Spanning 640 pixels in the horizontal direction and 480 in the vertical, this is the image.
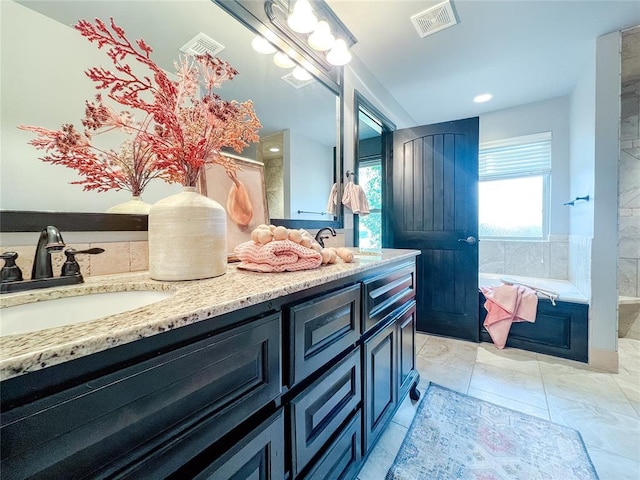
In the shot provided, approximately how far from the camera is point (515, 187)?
328 cm

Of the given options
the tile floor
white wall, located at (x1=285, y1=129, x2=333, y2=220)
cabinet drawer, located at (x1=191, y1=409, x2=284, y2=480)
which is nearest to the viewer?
cabinet drawer, located at (x1=191, y1=409, x2=284, y2=480)

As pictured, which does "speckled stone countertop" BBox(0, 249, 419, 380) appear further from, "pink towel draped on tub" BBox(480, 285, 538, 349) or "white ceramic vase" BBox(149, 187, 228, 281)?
"pink towel draped on tub" BBox(480, 285, 538, 349)

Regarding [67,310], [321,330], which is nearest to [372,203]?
[321,330]

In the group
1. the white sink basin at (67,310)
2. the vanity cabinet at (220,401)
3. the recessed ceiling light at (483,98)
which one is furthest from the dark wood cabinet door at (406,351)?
the recessed ceiling light at (483,98)

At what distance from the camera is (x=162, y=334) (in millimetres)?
454

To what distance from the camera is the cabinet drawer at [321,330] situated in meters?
0.71

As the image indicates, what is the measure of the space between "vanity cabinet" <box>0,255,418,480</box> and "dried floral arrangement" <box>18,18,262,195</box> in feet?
1.81

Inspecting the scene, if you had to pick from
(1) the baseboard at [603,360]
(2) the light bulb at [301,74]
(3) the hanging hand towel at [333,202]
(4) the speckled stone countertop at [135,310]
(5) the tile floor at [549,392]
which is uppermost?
(2) the light bulb at [301,74]

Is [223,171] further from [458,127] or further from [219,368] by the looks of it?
[458,127]

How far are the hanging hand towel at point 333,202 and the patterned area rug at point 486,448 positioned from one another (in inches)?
53.5

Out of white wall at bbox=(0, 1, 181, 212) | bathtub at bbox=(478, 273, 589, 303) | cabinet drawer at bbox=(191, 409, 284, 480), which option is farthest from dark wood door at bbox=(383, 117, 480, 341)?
white wall at bbox=(0, 1, 181, 212)

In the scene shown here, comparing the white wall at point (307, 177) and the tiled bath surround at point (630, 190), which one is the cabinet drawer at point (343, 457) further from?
the tiled bath surround at point (630, 190)

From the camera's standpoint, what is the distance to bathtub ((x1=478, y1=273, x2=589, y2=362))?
2070 mm

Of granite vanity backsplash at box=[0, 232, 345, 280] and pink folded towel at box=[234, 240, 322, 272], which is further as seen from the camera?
pink folded towel at box=[234, 240, 322, 272]
